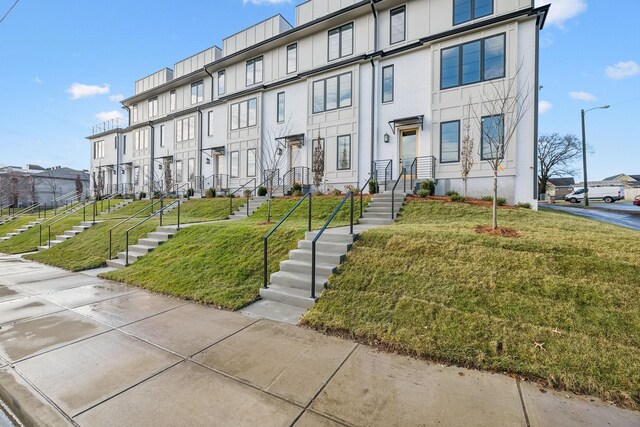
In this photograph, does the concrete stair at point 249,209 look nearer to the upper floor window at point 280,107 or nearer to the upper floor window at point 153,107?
the upper floor window at point 280,107

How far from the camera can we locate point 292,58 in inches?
713

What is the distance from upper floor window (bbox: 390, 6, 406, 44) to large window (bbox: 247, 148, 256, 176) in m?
10.5

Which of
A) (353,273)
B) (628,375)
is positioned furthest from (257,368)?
(628,375)

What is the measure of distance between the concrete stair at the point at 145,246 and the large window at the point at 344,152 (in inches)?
352

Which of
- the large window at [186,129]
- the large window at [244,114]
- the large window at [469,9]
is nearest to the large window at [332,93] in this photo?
the large window at [244,114]

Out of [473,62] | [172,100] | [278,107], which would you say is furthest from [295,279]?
[172,100]

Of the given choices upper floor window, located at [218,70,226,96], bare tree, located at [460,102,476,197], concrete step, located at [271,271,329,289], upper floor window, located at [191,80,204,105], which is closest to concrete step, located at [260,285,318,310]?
concrete step, located at [271,271,329,289]

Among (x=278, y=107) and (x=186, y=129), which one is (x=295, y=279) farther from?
(x=186, y=129)

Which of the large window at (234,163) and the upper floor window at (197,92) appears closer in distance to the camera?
the large window at (234,163)

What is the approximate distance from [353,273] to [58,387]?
4040mm

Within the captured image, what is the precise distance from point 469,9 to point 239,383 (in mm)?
16764

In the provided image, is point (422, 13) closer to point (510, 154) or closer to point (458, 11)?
point (458, 11)

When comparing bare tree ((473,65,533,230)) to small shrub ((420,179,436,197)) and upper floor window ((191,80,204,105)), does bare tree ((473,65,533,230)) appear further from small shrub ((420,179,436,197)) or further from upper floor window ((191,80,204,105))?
upper floor window ((191,80,204,105))

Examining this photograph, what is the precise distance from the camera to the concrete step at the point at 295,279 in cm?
524
